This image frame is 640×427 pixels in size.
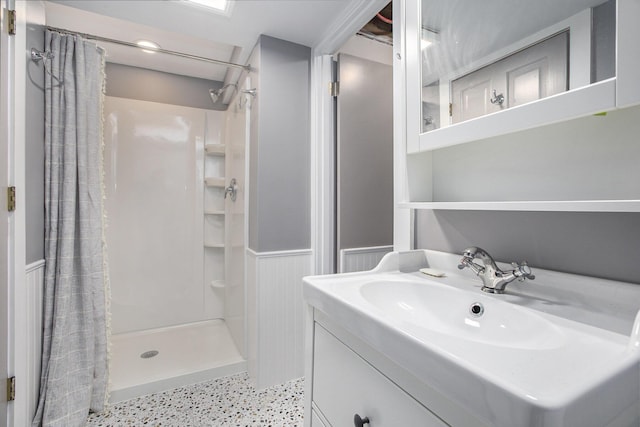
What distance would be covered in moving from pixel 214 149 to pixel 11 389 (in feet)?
6.32

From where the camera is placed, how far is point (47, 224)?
54.1 inches

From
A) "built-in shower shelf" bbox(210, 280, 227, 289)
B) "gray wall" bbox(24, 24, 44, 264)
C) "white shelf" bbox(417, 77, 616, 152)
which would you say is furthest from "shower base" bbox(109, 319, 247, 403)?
"white shelf" bbox(417, 77, 616, 152)

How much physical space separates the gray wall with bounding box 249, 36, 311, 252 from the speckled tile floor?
813 millimetres

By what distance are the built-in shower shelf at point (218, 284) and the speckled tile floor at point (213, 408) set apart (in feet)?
3.12

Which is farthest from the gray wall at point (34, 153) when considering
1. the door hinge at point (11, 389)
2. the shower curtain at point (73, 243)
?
the door hinge at point (11, 389)

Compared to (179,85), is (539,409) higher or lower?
lower

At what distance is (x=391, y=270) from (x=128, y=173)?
2.32 m

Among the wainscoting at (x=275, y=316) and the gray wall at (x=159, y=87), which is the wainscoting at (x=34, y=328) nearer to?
the wainscoting at (x=275, y=316)

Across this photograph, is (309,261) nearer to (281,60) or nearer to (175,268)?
(281,60)

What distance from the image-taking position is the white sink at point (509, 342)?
0.34 metres

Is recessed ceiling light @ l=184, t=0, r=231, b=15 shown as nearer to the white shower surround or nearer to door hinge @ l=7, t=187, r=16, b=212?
door hinge @ l=7, t=187, r=16, b=212

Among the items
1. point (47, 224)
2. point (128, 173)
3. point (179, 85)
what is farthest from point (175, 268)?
point (179, 85)

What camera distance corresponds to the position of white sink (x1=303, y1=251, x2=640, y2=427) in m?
0.34

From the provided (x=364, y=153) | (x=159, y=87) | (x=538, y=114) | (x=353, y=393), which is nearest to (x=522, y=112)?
(x=538, y=114)
